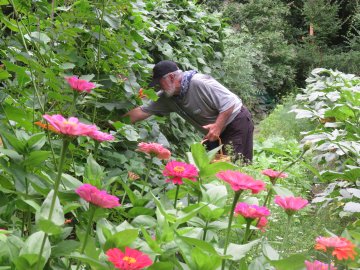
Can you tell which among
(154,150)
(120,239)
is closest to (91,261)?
(120,239)

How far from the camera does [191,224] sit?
1191 mm

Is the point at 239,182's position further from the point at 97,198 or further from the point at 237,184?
the point at 97,198

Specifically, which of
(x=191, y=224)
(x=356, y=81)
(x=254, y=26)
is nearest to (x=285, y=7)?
(x=254, y=26)

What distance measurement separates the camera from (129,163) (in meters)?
2.91

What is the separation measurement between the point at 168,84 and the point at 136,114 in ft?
2.60

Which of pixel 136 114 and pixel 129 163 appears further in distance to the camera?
pixel 136 114

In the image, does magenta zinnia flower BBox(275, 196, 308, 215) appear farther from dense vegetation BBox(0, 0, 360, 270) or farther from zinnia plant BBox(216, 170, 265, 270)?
zinnia plant BBox(216, 170, 265, 270)

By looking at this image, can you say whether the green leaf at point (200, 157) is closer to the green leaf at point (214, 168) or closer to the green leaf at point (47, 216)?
the green leaf at point (214, 168)

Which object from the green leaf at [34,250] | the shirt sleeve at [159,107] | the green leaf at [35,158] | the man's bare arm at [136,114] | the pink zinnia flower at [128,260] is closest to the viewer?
the pink zinnia flower at [128,260]

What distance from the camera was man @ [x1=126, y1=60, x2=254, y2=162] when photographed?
3803mm

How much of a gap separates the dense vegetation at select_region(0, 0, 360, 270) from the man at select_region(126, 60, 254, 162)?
0.67ft

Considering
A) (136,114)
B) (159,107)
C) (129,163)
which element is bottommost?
(159,107)

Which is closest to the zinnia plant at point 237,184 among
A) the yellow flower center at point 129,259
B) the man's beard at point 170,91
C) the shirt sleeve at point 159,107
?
the yellow flower center at point 129,259

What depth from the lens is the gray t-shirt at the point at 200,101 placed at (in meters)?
4.04
